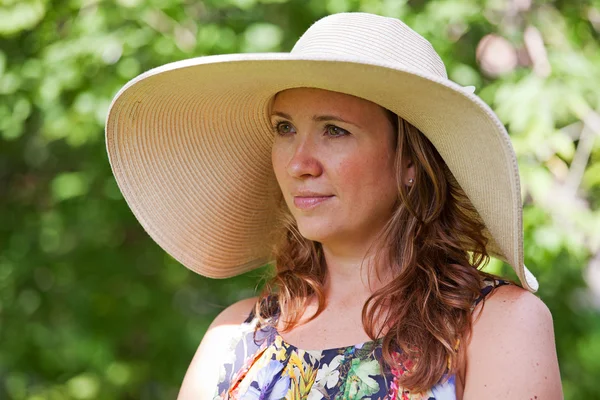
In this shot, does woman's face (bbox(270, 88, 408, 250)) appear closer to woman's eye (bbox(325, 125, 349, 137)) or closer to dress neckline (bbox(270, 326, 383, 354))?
woman's eye (bbox(325, 125, 349, 137))

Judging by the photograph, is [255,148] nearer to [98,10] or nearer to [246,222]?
[246,222]

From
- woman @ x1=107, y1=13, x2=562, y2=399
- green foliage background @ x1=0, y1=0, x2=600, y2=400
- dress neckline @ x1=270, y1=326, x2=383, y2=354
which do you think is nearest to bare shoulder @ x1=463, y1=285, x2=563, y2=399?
woman @ x1=107, y1=13, x2=562, y2=399

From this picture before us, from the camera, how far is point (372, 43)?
6.97 feet

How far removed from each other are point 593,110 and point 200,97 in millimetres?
1486

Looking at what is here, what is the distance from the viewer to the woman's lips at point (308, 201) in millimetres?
2170

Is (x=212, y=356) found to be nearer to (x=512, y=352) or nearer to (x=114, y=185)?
(x=512, y=352)

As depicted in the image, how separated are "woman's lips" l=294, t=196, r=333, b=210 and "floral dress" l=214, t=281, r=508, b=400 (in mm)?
325

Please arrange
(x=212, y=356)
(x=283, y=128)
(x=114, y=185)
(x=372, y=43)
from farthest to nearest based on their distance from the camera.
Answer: (x=114, y=185), (x=212, y=356), (x=283, y=128), (x=372, y=43)

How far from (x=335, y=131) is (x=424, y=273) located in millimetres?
378

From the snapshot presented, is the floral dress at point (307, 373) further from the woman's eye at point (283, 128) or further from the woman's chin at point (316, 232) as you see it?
the woman's eye at point (283, 128)

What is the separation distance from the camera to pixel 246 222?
8.77ft

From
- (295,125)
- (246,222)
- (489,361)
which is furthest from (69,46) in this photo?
(489,361)

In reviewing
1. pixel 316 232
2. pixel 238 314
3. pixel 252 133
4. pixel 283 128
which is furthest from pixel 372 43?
pixel 238 314

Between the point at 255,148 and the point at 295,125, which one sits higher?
the point at 295,125
